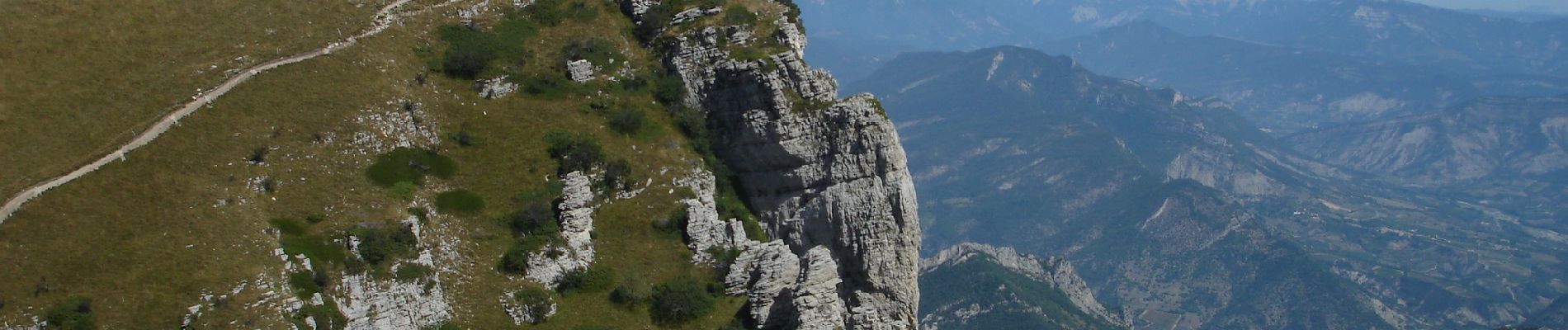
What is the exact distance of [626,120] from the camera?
255ft

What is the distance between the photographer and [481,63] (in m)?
78.8

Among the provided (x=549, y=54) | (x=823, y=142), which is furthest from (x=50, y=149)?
(x=823, y=142)

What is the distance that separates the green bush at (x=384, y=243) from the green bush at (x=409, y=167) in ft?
16.2

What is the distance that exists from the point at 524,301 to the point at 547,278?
286 cm

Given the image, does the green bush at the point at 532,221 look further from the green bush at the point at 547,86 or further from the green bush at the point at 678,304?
the green bush at the point at 547,86

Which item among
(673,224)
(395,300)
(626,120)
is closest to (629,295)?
(673,224)

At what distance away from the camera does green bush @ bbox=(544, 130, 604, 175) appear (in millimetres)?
73125

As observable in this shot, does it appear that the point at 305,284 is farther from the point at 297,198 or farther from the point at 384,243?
the point at 297,198

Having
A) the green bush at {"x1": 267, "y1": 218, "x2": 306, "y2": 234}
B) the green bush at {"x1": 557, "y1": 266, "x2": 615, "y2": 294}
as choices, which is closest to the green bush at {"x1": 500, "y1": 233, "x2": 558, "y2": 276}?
the green bush at {"x1": 557, "y1": 266, "x2": 615, "y2": 294}

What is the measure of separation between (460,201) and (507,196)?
3016 mm

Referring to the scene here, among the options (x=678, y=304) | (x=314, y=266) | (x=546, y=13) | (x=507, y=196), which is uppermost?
(x=546, y=13)

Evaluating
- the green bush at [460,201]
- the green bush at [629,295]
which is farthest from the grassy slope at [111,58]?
the green bush at [629,295]

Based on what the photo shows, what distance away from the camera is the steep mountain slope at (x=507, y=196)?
56.6 m

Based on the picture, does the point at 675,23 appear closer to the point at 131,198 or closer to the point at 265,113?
the point at 265,113
